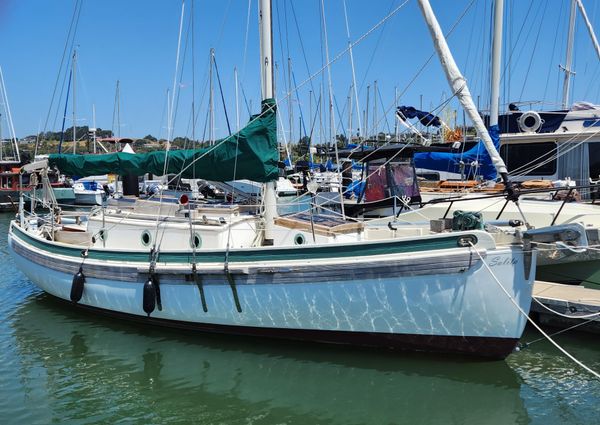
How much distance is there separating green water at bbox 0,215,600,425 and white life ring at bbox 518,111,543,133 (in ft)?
31.7

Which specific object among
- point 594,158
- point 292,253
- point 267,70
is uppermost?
point 267,70

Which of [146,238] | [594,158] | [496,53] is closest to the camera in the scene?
[146,238]

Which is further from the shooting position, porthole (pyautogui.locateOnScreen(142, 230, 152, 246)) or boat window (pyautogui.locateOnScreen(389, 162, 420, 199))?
boat window (pyautogui.locateOnScreen(389, 162, 420, 199))

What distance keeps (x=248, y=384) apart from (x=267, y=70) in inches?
200

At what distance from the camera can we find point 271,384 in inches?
303

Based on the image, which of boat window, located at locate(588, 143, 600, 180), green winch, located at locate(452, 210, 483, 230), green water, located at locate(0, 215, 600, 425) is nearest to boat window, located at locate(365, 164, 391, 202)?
green water, located at locate(0, 215, 600, 425)

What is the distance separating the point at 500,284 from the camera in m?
7.22

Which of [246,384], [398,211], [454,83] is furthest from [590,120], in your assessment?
[246,384]

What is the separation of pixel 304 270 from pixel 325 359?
1.48m

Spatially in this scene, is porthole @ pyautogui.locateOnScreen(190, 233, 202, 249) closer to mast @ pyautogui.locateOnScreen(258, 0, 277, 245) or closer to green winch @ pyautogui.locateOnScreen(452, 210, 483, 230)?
mast @ pyautogui.locateOnScreen(258, 0, 277, 245)

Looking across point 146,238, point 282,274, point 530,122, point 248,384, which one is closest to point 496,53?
point 530,122

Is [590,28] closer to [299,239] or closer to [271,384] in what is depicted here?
[299,239]

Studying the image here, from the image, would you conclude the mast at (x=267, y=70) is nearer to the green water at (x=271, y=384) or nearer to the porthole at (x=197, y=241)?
the porthole at (x=197, y=241)

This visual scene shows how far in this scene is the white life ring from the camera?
→ 17.2m
